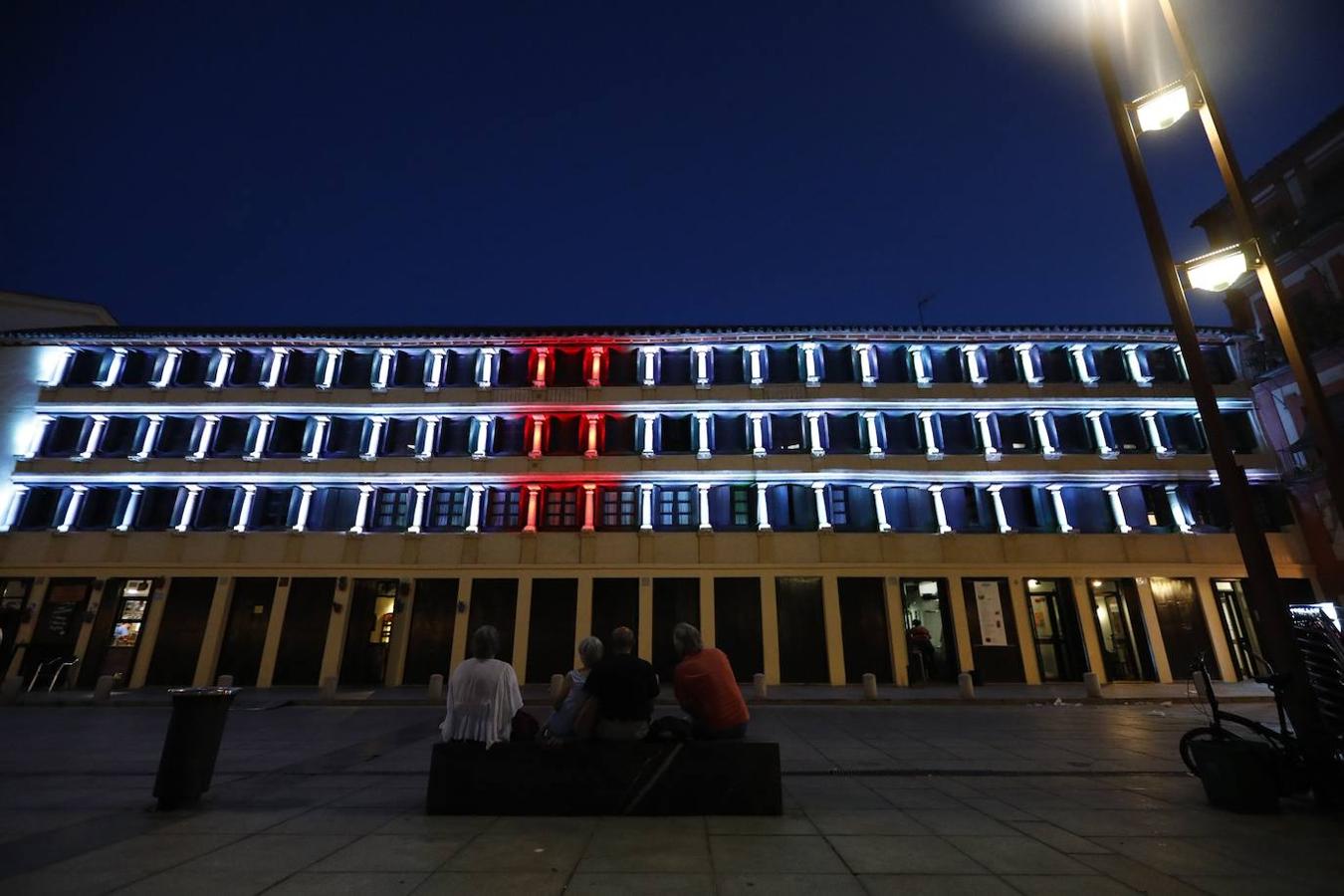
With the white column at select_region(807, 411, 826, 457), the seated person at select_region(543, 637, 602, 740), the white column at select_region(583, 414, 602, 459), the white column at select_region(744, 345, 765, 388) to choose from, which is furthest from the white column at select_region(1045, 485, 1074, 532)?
the seated person at select_region(543, 637, 602, 740)

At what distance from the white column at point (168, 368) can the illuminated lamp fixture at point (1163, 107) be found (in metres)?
31.8

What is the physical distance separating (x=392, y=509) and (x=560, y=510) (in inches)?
260

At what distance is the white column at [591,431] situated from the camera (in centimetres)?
2308

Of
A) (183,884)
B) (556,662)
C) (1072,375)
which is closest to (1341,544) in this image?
(1072,375)

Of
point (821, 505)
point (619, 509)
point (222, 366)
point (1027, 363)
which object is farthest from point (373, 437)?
point (1027, 363)

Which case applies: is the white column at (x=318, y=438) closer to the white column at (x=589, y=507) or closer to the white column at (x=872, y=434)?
the white column at (x=589, y=507)

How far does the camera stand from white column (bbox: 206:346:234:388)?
24.5 meters

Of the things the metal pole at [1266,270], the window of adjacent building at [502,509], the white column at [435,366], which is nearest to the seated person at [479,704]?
the metal pole at [1266,270]

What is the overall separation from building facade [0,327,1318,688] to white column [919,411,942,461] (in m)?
0.24

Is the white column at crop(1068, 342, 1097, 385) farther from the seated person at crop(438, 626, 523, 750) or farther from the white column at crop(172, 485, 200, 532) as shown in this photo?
the white column at crop(172, 485, 200, 532)

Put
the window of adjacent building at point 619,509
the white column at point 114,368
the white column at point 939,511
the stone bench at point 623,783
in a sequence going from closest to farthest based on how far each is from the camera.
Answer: the stone bench at point 623,783 → the white column at point 939,511 → the window of adjacent building at point 619,509 → the white column at point 114,368

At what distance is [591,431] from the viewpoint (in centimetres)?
2330

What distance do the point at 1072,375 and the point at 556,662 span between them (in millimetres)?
23492

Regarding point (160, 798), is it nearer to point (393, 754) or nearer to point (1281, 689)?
point (393, 754)
